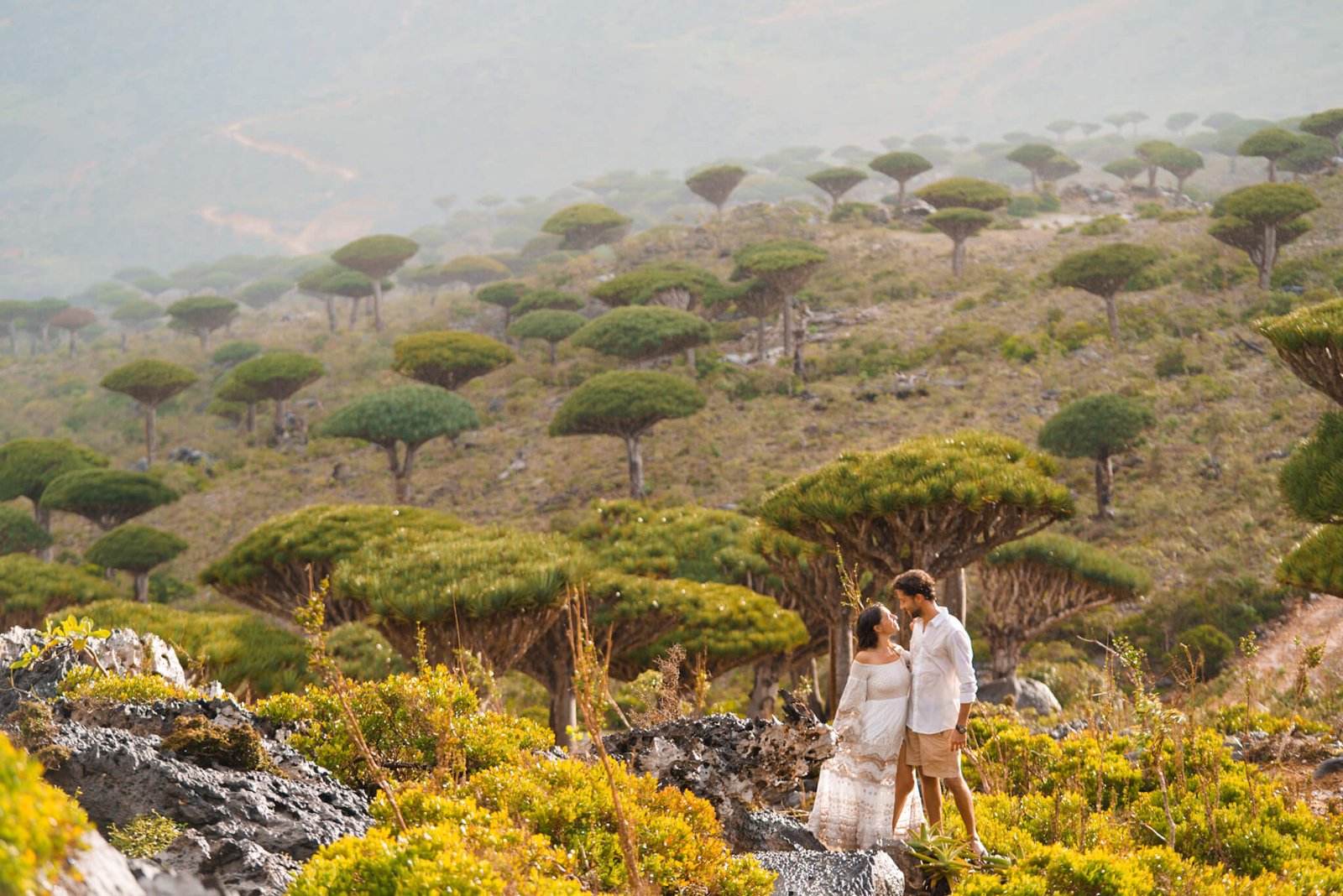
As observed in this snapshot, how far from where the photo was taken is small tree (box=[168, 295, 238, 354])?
54312mm

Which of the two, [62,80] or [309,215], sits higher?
[62,80]

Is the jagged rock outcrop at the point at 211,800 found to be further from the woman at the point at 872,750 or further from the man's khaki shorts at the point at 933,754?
the man's khaki shorts at the point at 933,754

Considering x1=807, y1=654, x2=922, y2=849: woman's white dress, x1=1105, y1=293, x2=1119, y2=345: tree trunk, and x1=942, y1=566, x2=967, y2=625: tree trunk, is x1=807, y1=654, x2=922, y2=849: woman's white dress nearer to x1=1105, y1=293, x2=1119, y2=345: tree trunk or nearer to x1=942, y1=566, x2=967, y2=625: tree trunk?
x1=942, y1=566, x2=967, y2=625: tree trunk

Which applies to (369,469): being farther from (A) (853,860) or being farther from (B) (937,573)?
Answer: (A) (853,860)

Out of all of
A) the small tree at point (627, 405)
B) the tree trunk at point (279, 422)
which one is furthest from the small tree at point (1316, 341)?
the tree trunk at point (279, 422)

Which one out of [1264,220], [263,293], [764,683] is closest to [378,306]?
[263,293]

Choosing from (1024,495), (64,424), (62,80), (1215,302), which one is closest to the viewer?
(1024,495)

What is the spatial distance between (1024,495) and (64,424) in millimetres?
53878

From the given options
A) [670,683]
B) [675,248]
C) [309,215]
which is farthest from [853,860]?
[309,215]

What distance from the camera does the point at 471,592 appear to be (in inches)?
453

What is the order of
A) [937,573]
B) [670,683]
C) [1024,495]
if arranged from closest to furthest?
[670,683]
[1024,495]
[937,573]

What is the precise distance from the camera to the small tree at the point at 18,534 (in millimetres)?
27875

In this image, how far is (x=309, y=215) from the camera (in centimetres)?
18038

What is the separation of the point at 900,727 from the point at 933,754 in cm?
29
